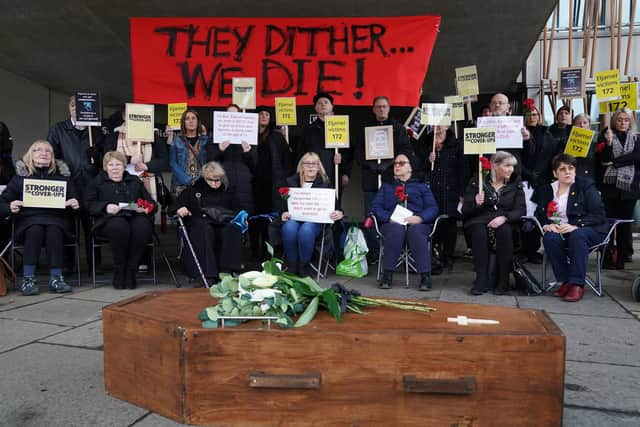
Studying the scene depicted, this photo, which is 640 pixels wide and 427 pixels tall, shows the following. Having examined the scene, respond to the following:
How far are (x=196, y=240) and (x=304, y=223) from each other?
3.61 feet

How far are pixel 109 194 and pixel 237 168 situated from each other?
1.34 m

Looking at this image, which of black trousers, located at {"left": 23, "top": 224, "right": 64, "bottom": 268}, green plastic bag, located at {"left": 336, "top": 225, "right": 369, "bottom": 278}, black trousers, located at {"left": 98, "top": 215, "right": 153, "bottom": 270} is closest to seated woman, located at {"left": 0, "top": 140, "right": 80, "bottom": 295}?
black trousers, located at {"left": 23, "top": 224, "right": 64, "bottom": 268}

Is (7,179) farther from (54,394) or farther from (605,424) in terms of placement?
(605,424)

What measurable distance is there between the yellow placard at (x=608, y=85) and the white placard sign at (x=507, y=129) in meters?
1.34

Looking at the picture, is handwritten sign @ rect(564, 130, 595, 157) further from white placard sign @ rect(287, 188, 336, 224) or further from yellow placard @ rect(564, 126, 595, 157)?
white placard sign @ rect(287, 188, 336, 224)

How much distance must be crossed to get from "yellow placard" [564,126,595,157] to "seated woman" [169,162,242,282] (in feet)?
12.0

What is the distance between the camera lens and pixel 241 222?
17.7 ft

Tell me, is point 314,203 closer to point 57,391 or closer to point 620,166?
point 57,391

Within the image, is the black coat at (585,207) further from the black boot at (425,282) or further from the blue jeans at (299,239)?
the blue jeans at (299,239)

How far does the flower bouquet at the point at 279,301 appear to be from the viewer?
2307 mm

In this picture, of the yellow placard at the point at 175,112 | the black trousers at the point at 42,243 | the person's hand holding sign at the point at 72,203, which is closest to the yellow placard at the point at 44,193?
the person's hand holding sign at the point at 72,203

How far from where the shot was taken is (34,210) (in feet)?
17.4

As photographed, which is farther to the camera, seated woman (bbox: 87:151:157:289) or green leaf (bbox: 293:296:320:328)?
seated woman (bbox: 87:151:157:289)

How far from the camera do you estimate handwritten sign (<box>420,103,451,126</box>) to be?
19.5 feet
